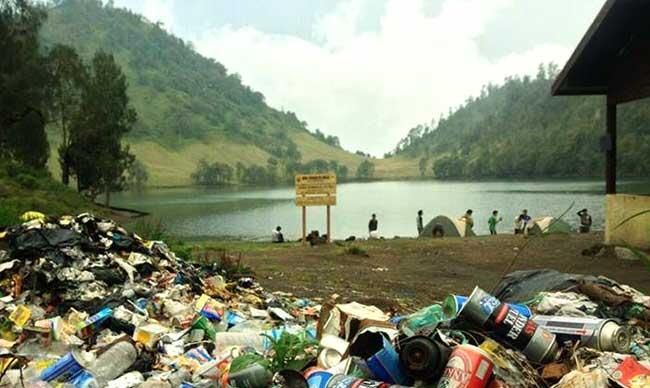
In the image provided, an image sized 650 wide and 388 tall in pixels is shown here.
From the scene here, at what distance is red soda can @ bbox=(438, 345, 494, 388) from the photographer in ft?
9.03

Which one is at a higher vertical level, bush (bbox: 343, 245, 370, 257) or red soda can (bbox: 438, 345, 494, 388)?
red soda can (bbox: 438, 345, 494, 388)

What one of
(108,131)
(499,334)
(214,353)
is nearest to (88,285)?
(214,353)

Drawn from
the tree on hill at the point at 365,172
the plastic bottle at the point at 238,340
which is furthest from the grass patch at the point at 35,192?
the tree on hill at the point at 365,172

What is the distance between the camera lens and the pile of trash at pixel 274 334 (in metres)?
3.06

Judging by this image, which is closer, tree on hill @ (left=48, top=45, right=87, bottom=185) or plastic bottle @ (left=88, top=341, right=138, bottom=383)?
plastic bottle @ (left=88, top=341, right=138, bottom=383)

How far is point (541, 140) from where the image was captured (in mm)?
135750

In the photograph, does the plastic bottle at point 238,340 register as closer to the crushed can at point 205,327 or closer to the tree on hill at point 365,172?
the crushed can at point 205,327

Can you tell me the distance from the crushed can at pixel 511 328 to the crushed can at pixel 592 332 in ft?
0.56

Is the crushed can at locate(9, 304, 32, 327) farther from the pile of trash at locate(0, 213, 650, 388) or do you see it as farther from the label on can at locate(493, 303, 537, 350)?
the label on can at locate(493, 303, 537, 350)

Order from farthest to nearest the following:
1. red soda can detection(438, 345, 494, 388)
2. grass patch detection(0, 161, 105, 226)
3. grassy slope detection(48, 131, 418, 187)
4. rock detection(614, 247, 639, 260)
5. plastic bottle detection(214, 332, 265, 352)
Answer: grassy slope detection(48, 131, 418, 187) → grass patch detection(0, 161, 105, 226) → rock detection(614, 247, 639, 260) → plastic bottle detection(214, 332, 265, 352) → red soda can detection(438, 345, 494, 388)

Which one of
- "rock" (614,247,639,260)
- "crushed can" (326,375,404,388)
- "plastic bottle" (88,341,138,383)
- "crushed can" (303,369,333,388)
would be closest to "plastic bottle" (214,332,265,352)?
"plastic bottle" (88,341,138,383)

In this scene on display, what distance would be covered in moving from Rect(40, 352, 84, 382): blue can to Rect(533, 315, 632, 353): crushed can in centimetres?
296

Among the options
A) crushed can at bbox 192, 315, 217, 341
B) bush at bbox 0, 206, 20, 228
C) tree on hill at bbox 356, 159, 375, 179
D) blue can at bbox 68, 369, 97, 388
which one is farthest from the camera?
tree on hill at bbox 356, 159, 375, 179

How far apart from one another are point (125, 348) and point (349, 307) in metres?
1.66
